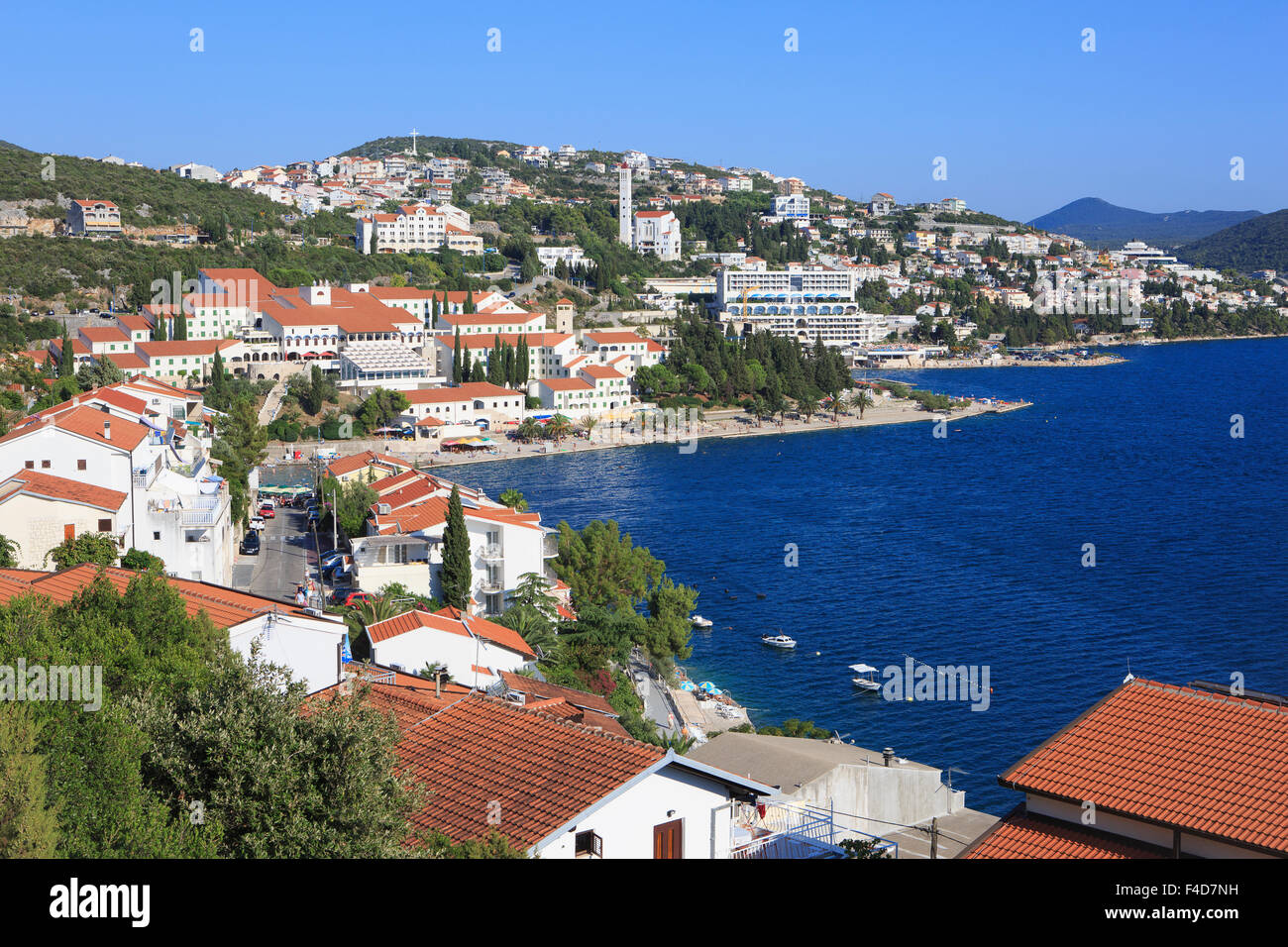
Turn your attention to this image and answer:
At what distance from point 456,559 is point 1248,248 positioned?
134m

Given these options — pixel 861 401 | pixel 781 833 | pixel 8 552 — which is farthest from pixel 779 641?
pixel 861 401

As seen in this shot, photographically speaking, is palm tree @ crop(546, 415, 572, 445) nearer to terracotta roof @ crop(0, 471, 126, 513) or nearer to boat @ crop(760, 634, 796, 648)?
boat @ crop(760, 634, 796, 648)

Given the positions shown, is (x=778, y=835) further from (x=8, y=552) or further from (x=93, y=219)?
(x=93, y=219)

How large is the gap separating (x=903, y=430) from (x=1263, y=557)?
1717cm

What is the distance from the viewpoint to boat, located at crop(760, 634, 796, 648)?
51.0ft

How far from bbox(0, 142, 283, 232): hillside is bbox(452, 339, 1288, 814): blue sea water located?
2442cm

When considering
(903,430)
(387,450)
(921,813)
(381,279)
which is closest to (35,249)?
(381,279)

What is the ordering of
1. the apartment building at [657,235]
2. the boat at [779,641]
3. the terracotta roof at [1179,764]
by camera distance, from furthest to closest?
1. the apartment building at [657,235]
2. the boat at [779,641]
3. the terracotta roof at [1179,764]

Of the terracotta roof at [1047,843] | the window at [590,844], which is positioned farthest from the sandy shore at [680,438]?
the window at [590,844]

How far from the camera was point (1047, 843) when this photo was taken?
14.4ft

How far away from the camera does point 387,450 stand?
30.7 metres

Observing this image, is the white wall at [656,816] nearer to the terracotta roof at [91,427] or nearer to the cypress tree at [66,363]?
the terracotta roof at [91,427]

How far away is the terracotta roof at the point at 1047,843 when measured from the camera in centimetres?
423

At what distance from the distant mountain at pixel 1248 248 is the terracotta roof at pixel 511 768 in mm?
124743
